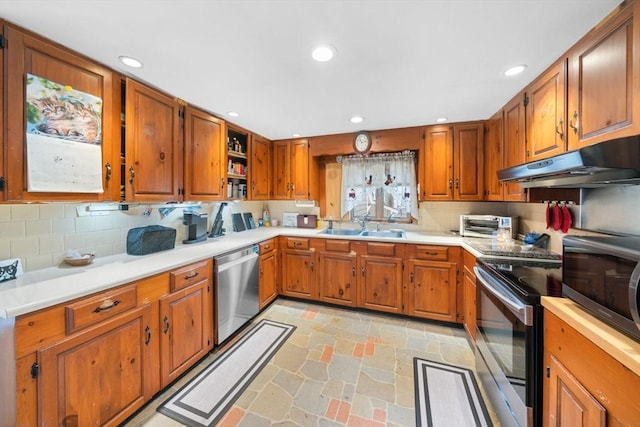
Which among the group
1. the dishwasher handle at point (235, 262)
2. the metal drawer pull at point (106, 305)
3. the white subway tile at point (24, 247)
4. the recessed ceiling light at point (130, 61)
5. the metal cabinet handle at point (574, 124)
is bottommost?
the metal drawer pull at point (106, 305)

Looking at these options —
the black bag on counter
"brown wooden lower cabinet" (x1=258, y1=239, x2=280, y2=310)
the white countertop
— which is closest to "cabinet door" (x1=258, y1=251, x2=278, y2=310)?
"brown wooden lower cabinet" (x1=258, y1=239, x2=280, y2=310)

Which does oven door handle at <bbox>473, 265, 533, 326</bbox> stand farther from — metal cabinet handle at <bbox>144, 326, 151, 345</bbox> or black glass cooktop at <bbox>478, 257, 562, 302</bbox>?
metal cabinet handle at <bbox>144, 326, 151, 345</bbox>

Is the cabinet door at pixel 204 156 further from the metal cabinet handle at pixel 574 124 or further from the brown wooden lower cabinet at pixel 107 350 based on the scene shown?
the metal cabinet handle at pixel 574 124

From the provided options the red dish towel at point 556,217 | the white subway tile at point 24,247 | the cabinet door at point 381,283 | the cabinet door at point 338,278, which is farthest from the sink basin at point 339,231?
the white subway tile at point 24,247

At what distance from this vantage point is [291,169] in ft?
11.7

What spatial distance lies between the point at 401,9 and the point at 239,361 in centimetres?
262

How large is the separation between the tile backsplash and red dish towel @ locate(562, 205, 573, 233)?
0.04 meters

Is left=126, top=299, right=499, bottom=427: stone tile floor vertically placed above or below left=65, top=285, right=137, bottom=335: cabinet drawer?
below

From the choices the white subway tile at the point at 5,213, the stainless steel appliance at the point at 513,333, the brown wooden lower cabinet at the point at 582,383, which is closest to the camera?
the brown wooden lower cabinet at the point at 582,383

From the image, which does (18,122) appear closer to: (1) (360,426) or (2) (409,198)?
(1) (360,426)

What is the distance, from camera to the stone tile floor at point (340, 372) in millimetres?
1533

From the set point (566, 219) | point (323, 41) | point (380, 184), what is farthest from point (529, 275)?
point (380, 184)

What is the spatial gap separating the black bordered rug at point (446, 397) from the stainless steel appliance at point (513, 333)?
100 millimetres

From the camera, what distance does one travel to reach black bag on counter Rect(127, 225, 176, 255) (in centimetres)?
196
